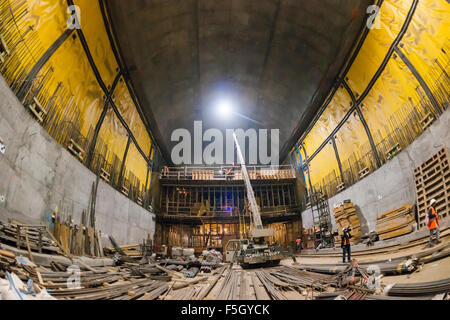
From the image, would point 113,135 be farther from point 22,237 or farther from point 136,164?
point 22,237

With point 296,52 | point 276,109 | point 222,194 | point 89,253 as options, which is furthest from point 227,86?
point 89,253

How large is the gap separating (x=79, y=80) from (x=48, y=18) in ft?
7.26

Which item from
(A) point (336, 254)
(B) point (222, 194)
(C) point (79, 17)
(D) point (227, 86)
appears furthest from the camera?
(B) point (222, 194)

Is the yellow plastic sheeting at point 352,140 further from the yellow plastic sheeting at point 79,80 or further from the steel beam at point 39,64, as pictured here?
the steel beam at point 39,64

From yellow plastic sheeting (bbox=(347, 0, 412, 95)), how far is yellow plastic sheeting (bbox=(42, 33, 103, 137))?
1189 cm

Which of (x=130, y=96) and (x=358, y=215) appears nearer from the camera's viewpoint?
(x=358, y=215)

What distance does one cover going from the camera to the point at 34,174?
615cm

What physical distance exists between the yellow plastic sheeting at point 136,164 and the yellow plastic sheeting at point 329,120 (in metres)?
12.5

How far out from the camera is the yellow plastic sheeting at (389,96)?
863 cm

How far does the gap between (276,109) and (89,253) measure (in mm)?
15248

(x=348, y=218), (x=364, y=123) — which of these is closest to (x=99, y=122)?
(x=364, y=123)

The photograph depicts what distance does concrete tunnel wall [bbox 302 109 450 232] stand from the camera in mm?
7383
